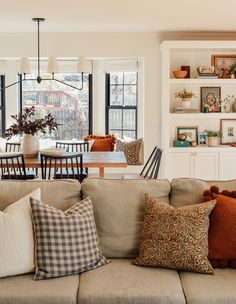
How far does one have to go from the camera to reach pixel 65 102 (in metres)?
8.03

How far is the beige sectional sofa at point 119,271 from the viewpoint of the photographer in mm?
2461

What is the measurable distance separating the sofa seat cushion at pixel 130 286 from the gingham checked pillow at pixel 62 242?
3.5 inches

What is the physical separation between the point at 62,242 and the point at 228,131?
16.2ft

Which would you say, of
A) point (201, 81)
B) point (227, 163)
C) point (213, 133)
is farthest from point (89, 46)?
point (227, 163)

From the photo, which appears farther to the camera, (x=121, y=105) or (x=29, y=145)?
(x=121, y=105)

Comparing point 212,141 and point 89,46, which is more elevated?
point 89,46

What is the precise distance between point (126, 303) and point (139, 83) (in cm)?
548

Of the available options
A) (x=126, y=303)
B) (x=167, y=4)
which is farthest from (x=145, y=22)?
(x=126, y=303)

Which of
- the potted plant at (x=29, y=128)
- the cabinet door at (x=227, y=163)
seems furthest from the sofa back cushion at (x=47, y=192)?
the cabinet door at (x=227, y=163)

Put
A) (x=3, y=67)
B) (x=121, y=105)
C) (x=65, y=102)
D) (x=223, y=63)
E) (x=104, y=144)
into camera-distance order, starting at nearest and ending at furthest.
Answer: (x=223, y=63) → (x=104, y=144) → (x=3, y=67) → (x=121, y=105) → (x=65, y=102)

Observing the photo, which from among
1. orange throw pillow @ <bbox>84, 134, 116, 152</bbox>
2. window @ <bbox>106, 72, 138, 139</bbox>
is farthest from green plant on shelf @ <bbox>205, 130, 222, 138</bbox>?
orange throw pillow @ <bbox>84, 134, 116, 152</bbox>

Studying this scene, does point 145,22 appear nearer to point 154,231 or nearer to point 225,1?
point 225,1

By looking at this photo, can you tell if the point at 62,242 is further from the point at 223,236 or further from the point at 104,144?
the point at 104,144

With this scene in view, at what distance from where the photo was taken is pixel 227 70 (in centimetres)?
707
